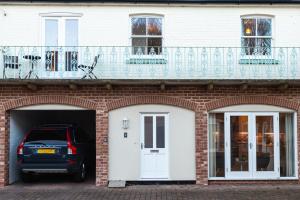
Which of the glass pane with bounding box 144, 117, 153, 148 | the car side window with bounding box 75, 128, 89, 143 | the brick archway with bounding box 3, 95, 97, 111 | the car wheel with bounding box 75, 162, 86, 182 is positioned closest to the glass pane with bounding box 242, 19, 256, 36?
the glass pane with bounding box 144, 117, 153, 148

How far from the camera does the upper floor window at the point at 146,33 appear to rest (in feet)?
48.8

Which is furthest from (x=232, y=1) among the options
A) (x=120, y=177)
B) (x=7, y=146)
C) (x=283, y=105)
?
(x=7, y=146)

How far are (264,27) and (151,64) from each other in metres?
3.87

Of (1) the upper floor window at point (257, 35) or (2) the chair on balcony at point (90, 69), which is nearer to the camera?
(2) the chair on balcony at point (90, 69)

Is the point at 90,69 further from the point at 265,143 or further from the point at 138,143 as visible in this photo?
the point at 265,143

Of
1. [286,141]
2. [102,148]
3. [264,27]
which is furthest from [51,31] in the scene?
[286,141]

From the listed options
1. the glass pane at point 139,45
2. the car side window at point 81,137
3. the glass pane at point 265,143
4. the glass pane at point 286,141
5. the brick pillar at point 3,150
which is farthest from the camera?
the car side window at point 81,137

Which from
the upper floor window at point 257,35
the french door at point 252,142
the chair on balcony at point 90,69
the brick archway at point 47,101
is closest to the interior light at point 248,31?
the upper floor window at point 257,35

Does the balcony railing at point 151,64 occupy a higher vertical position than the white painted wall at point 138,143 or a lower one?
higher

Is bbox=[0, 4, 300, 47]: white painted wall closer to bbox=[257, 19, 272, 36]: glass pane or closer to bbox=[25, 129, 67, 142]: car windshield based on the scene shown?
bbox=[257, 19, 272, 36]: glass pane

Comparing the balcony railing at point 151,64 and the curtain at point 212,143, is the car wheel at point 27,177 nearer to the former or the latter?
the balcony railing at point 151,64

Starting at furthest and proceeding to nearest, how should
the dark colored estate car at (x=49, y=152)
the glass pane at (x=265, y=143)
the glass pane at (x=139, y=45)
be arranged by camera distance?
the glass pane at (x=139, y=45) → the glass pane at (x=265, y=143) → the dark colored estate car at (x=49, y=152)

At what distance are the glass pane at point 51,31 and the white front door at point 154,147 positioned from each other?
3.73 m

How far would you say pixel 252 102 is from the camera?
47.1 feet
